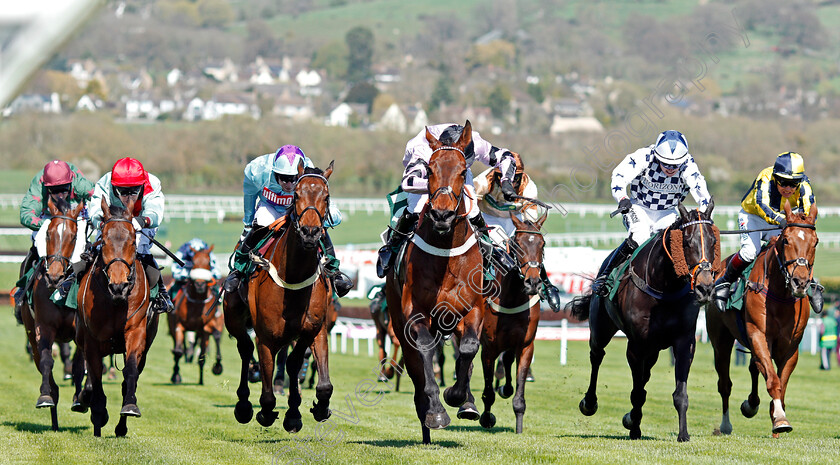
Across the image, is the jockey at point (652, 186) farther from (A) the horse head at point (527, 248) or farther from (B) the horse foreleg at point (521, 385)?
(B) the horse foreleg at point (521, 385)

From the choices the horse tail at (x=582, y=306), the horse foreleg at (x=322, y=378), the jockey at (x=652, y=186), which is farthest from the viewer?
the horse tail at (x=582, y=306)

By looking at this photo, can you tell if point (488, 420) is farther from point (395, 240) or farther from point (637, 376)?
point (395, 240)

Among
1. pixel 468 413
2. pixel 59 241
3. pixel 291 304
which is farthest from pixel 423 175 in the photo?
pixel 59 241

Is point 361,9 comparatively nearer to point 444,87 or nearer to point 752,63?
point 444,87

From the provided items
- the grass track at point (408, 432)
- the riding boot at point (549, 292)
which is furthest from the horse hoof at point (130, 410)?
the riding boot at point (549, 292)

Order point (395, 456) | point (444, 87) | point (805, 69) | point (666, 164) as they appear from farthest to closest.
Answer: point (444, 87) < point (805, 69) < point (666, 164) < point (395, 456)

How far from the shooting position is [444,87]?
439 ft

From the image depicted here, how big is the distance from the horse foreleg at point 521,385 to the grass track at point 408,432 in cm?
17

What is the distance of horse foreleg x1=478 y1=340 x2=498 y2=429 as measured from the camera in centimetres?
956

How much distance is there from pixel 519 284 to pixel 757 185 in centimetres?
221

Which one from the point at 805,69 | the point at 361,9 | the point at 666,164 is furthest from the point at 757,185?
the point at 361,9

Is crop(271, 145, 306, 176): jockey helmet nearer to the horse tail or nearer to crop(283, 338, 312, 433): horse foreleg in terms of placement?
crop(283, 338, 312, 433): horse foreleg

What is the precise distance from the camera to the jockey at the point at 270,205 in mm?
8234

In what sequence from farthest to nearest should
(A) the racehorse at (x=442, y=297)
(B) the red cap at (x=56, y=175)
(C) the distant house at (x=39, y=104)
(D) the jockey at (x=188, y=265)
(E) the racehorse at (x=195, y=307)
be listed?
(C) the distant house at (x=39, y=104) < (D) the jockey at (x=188, y=265) < (E) the racehorse at (x=195, y=307) < (B) the red cap at (x=56, y=175) < (A) the racehorse at (x=442, y=297)
